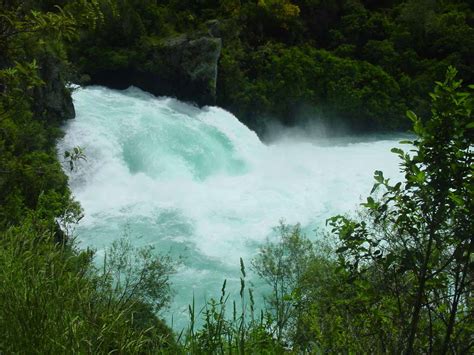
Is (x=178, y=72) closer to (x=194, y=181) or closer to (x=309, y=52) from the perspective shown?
(x=194, y=181)

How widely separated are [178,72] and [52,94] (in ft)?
27.3

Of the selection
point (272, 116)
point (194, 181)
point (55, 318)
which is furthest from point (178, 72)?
point (55, 318)

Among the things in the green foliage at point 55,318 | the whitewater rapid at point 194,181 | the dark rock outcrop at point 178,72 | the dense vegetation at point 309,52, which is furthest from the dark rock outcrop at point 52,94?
the green foliage at point 55,318

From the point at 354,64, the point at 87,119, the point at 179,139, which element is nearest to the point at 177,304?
the point at 179,139

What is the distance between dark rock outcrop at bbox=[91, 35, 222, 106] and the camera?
1091 inches

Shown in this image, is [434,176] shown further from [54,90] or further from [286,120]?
[286,120]

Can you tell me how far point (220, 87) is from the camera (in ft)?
96.4

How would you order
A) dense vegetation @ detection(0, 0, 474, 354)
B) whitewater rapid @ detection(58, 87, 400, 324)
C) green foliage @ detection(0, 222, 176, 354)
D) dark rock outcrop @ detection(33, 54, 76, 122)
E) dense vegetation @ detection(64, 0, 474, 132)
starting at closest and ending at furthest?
green foliage @ detection(0, 222, 176, 354)
dense vegetation @ detection(0, 0, 474, 354)
whitewater rapid @ detection(58, 87, 400, 324)
dark rock outcrop @ detection(33, 54, 76, 122)
dense vegetation @ detection(64, 0, 474, 132)

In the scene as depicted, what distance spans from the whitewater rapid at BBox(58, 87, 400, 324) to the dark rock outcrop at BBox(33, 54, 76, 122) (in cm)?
76

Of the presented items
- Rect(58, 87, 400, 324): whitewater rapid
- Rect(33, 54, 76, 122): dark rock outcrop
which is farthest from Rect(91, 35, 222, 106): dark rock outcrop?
Rect(33, 54, 76, 122): dark rock outcrop

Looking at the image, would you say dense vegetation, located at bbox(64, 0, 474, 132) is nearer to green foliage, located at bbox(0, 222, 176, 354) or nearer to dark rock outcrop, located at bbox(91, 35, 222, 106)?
dark rock outcrop, located at bbox(91, 35, 222, 106)

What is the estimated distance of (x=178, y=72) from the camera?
92.3 ft

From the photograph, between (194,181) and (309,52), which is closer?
(194,181)

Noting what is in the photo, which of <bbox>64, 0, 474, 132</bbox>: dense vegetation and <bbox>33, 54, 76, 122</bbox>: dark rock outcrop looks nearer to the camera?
<bbox>33, 54, 76, 122</bbox>: dark rock outcrop
